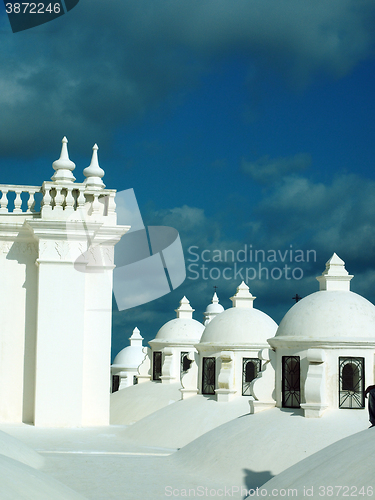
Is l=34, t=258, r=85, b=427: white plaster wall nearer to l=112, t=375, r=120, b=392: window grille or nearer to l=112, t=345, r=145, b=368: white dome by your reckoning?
l=112, t=375, r=120, b=392: window grille

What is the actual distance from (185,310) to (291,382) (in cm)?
1652

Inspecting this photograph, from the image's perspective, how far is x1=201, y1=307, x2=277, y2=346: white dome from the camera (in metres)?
21.2

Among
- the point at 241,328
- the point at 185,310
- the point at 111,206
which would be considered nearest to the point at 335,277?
the point at 241,328

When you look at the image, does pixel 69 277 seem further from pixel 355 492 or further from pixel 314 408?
pixel 355 492

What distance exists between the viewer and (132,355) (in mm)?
40125

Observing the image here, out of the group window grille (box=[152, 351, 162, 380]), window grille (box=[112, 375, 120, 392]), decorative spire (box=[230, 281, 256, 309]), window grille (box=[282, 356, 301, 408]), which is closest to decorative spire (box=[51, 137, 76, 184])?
decorative spire (box=[230, 281, 256, 309])

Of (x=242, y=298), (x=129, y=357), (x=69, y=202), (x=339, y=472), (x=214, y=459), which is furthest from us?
(x=129, y=357)

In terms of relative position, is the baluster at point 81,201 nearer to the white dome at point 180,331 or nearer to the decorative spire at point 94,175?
the decorative spire at point 94,175

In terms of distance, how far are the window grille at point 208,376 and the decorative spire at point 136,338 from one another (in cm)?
2037

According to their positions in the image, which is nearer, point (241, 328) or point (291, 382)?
point (291, 382)

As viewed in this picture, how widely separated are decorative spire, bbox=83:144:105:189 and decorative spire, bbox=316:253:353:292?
6.90 meters

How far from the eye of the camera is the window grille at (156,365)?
1195 inches

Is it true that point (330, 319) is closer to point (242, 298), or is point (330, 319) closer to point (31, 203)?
point (242, 298)

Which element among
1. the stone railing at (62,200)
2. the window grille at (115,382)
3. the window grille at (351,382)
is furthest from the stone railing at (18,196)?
the window grille at (115,382)
